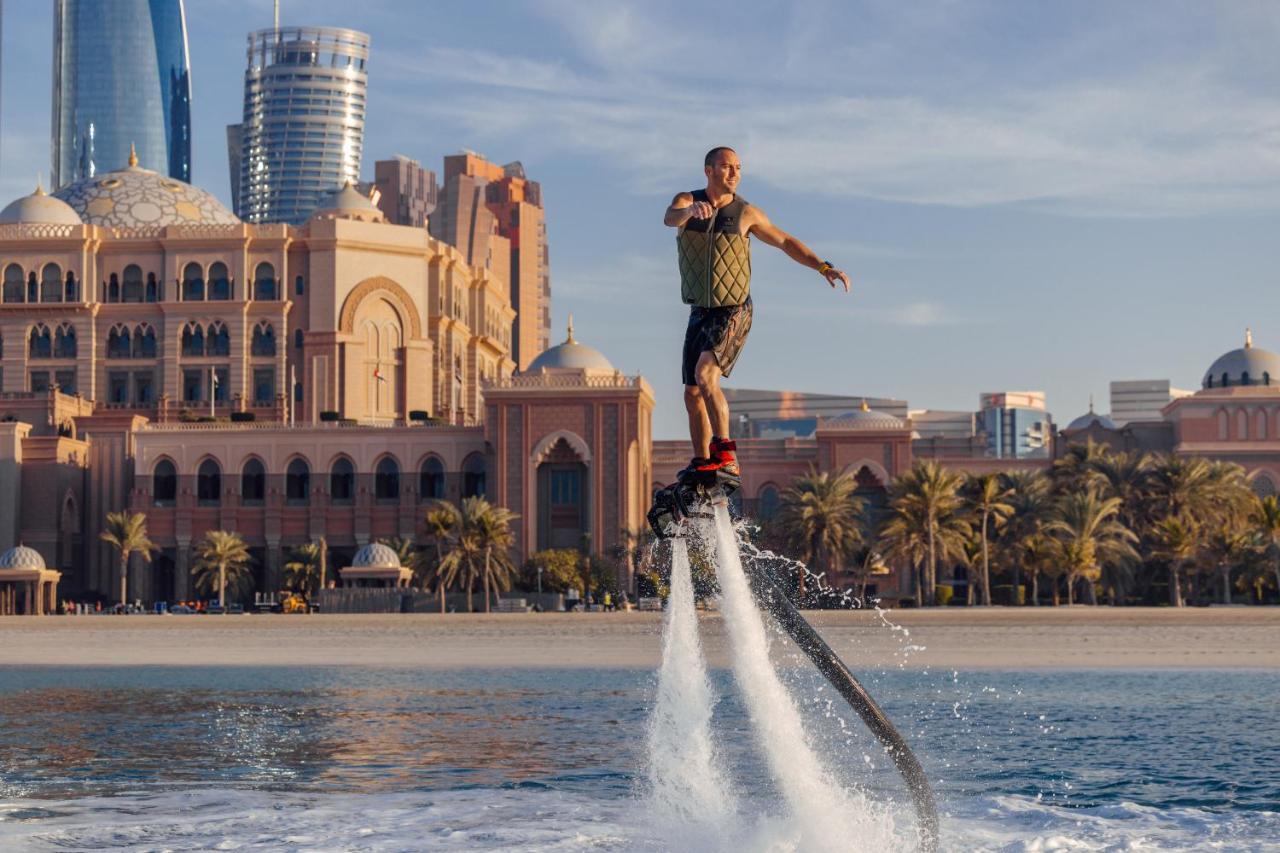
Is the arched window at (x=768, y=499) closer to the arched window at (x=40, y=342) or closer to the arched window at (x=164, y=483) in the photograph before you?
the arched window at (x=164, y=483)

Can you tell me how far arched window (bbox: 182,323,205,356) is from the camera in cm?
10775

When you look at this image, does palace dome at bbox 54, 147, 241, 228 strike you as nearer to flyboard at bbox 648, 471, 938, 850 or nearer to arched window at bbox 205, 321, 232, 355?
arched window at bbox 205, 321, 232, 355

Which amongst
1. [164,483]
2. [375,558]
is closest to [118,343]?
[164,483]

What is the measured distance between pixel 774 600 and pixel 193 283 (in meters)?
99.3

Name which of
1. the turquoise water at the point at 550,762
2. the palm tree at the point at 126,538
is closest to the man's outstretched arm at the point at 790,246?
the turquoise water at the point at 550,762

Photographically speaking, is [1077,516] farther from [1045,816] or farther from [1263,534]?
[1045,816]

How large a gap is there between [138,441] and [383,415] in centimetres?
1614

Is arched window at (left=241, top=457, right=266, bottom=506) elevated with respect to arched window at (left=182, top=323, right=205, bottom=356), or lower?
lower

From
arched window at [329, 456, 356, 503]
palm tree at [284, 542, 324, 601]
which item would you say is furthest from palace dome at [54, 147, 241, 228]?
palm tree at [284, 542, 324, 601]

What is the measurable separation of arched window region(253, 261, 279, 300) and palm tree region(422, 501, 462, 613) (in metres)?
28.0

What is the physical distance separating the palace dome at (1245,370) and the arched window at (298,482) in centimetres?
5097

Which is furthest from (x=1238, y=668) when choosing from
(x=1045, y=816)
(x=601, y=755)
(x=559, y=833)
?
(x=559, y=833)

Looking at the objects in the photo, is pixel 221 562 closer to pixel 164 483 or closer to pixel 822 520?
pixel 164 483

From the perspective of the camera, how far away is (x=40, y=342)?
352 ft
